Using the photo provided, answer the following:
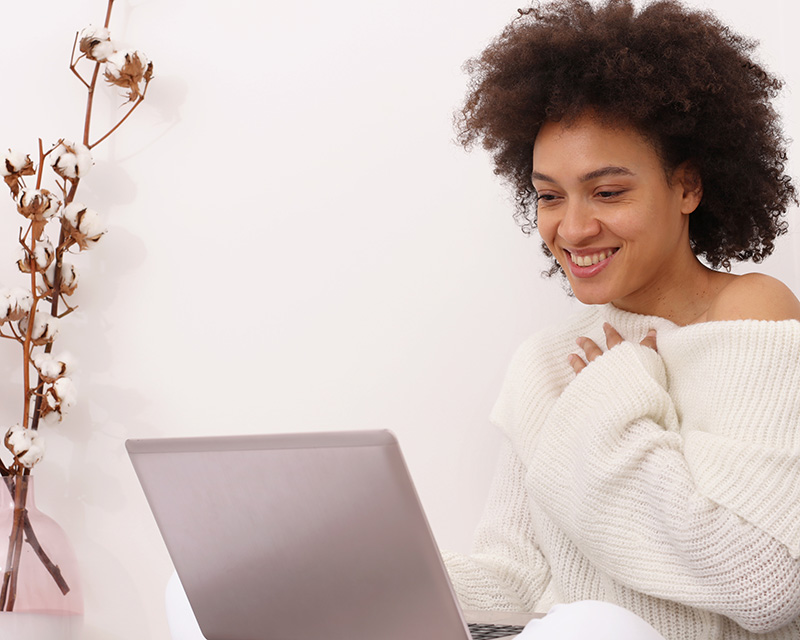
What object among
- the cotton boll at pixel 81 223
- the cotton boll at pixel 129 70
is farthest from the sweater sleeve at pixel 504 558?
the cotton boll at pixel 129 70

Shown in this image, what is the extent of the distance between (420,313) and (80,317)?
710 mm

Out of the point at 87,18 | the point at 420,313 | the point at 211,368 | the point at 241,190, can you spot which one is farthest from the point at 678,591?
the point at 87,18

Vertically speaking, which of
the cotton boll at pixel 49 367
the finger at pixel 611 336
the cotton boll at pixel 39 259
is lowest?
the cotton boll at pixel 49 367

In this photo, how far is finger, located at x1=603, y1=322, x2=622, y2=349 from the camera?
157 centimetres

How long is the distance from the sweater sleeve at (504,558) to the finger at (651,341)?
319 mm

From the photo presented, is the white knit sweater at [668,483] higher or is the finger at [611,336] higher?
the finger at [611,336]

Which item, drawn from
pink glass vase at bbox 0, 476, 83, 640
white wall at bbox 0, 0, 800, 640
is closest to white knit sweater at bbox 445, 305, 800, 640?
white wall at bbox 0, 0, 800, 640

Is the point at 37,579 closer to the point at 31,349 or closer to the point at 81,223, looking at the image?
the point at 31,349

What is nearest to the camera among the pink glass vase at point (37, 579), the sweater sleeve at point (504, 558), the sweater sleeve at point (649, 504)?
the sweater sleeve at point (649, 504)

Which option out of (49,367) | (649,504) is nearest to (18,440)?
(49,367)

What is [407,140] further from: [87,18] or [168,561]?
[168,561]

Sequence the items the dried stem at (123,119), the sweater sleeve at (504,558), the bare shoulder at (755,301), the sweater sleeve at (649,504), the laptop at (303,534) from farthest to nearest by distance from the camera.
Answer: the dried stem at (123,119), the sweater sleeve at (504,558), the bare shoulder at (755,301), the sweater sleeve at (649,504), the laptop at (303,534)

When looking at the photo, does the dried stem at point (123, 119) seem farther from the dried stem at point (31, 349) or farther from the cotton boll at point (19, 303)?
the cotton boll at point (19, 303)

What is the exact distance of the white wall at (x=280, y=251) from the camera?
1.98 metres
